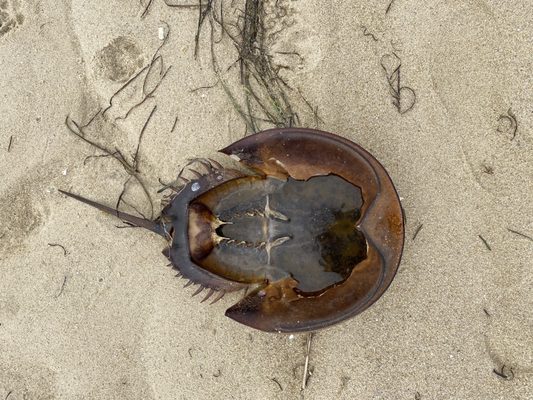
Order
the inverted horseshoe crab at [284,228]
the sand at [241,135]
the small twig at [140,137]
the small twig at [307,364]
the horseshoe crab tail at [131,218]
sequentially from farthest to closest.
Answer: the small twig at [140,137] → the small twig at [307,364] → the sand at [241,135] → the horseshoe crab tail at [131,218] → the inverted horseshoe crab at [284,228]

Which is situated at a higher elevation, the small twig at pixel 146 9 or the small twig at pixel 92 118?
the small twig at pixel 146 9

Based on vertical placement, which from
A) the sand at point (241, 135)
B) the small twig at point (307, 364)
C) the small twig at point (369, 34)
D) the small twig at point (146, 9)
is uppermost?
the small twig at point (146, 9)

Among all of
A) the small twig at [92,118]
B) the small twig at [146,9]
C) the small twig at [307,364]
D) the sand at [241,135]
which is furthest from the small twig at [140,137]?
the small twig at [307,364]

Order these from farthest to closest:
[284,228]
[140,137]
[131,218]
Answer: [140,137] → [131,218] → [284,228]

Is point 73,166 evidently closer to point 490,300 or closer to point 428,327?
point 428,327

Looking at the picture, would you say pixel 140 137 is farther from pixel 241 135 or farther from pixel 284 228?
pixel 284 228

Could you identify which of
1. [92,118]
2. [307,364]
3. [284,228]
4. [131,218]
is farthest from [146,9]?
[307,364]

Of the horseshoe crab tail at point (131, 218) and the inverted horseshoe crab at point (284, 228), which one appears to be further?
the horseshoe crab tail at point (131, 218)

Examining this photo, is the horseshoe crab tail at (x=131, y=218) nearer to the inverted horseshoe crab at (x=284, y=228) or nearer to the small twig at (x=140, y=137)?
the inverted horseshoe crab at (x=284, y=228)
